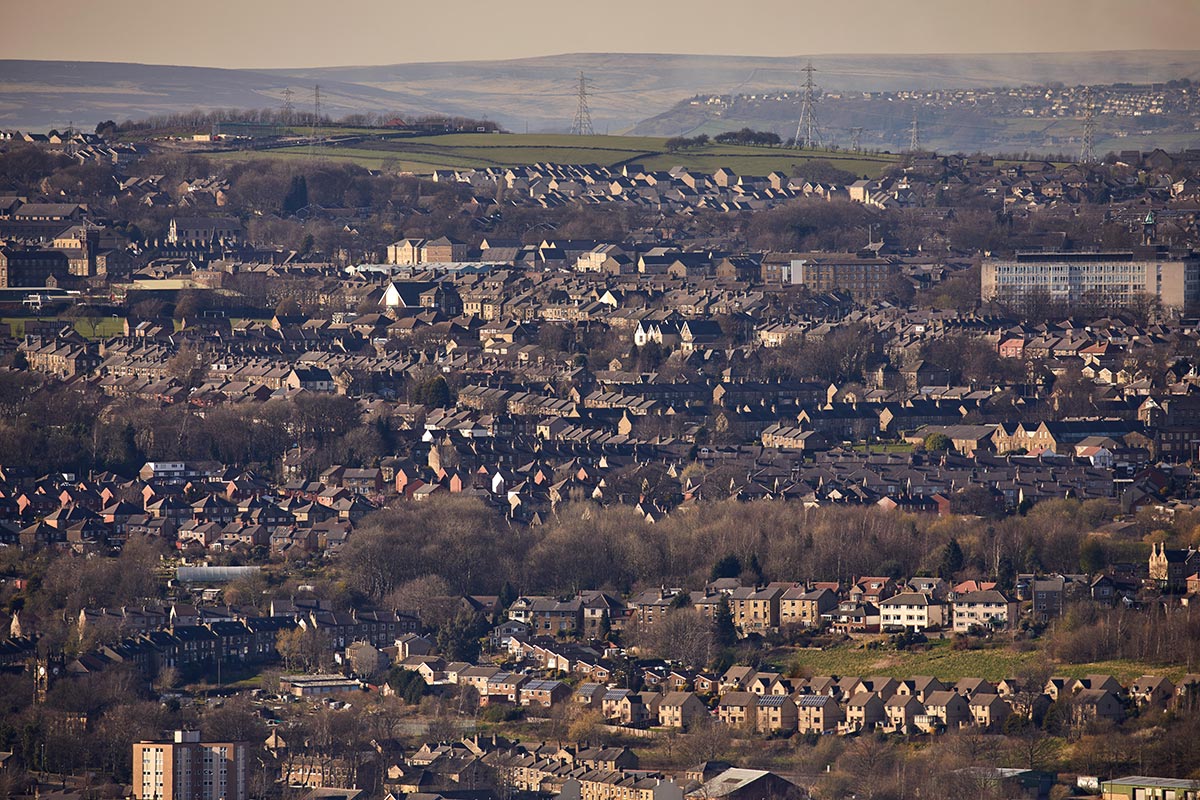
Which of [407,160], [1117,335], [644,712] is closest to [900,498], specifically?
[644,712]

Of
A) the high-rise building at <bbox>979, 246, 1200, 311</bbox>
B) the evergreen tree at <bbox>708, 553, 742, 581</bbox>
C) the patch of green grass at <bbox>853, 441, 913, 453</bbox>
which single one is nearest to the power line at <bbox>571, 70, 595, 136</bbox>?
the high-rise building at <bbox>979, 246, 1200, 311</bbox>

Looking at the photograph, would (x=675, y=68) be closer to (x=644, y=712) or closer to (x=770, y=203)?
(x=770, y=203)

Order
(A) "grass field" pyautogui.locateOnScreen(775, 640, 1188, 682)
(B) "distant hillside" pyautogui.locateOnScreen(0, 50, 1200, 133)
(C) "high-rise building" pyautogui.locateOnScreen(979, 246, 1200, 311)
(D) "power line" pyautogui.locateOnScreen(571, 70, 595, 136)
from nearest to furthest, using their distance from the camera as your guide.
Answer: (A) "grass field" pyautogui.locateOnScreen(775, 640, 1188, 682) < (C) "high-rise building" pyautogui.locateOnScreen(979, 246, 1200, 311) < (D) "power line" pyautogui.locateOnScreen(571, 70, 595, 136) < (B) "distant hillside" pyautogui.locateOnScreen(0, 50, 1200, 133)

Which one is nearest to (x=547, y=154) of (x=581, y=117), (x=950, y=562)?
(x=581, y=117)

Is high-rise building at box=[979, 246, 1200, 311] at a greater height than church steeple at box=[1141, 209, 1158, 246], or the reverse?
church steeple at box=[1141, 209, 1158, 246]

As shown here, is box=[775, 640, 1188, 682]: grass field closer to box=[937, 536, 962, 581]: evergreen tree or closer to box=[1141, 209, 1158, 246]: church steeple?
box=[937, 536, 962, 581]: evergreen tree

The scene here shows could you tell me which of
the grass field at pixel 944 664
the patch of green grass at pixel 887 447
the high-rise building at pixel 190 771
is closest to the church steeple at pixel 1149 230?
the patch of green grass at pixel 887 447

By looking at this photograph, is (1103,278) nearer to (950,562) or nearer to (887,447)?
(887,447)
